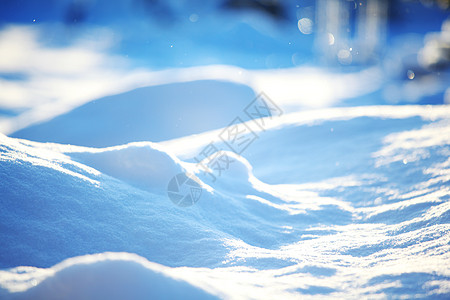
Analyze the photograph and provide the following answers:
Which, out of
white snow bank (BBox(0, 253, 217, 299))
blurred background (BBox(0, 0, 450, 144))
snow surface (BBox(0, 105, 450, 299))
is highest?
blurred background (BBox(0, 0, 450, 144))

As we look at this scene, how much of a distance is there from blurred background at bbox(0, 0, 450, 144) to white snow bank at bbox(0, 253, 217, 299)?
4368 millimetres

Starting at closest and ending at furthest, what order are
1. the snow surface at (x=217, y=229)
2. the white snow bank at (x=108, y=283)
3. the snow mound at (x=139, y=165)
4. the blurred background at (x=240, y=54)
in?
the white snow bank at (x=108, y=283) → the snow surface at (x=217, y=229) → the snow mound at (x=139, y=165) → the blurred background at (x=240, y=54)

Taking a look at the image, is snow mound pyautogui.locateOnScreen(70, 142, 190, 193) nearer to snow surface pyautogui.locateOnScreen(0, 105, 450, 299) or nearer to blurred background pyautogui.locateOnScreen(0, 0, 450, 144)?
snow surface pyautogui.locateOnScreen(0, 105, 450, 299)

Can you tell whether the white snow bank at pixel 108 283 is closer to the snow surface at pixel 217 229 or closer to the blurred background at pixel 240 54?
the snow surface at pixel 217 229

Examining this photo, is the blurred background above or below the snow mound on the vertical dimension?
above

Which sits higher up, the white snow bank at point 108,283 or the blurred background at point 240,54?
the blurred background at point 240,54

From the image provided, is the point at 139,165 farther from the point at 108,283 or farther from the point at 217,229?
the point at 108,283

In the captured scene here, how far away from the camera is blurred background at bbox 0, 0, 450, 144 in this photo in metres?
8.19

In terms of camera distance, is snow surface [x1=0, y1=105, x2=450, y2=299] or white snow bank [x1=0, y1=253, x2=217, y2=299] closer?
white snow bank [x1=0, y1=253, x2=217, y2=299]

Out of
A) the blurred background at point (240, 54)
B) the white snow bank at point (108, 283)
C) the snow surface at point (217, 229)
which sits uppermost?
the blurred background at point (240, 54)

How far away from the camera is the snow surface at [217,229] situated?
120 cm

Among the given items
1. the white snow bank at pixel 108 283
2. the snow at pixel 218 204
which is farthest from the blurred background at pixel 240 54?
the white snow bank at pixel 108 283

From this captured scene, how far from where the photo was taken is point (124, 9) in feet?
58.5

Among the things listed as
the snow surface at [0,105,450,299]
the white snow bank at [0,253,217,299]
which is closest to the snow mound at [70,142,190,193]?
the snow surface at [0,105,450,299]
